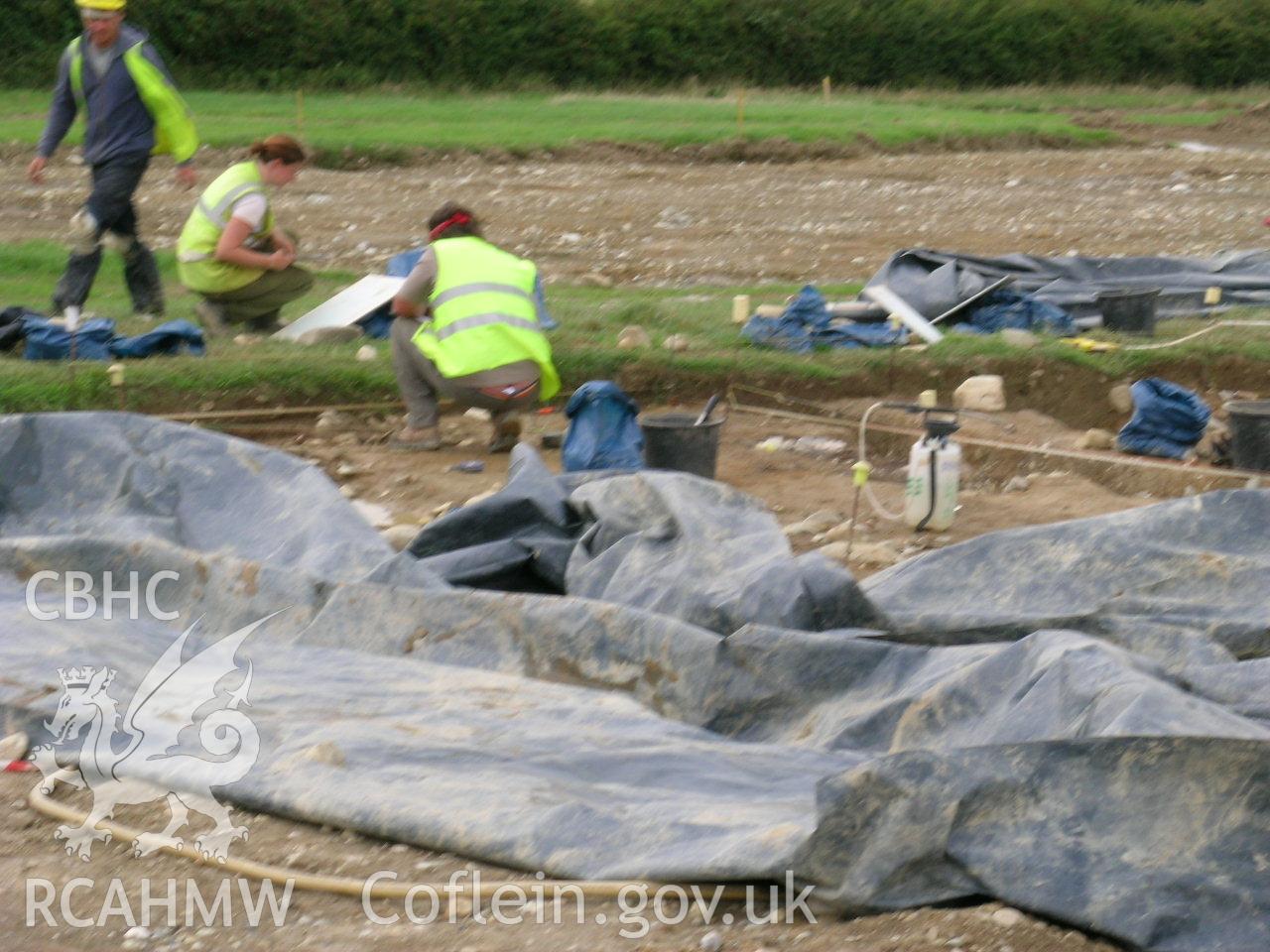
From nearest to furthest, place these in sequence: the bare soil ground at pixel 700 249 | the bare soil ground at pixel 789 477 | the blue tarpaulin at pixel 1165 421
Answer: the bare soil ground at pixel 700 249, the bare soil ground at pixel 789 477, the blue tarpaulin at pixel 1165 421

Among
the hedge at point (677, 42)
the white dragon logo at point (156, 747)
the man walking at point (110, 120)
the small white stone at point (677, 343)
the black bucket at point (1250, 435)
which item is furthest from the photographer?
the hedge at point (677, 42)

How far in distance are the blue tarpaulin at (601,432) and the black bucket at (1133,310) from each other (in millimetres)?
4171

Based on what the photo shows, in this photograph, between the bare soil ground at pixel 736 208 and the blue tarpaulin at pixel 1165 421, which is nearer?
the blue tarpaulin at pixel 1165 421

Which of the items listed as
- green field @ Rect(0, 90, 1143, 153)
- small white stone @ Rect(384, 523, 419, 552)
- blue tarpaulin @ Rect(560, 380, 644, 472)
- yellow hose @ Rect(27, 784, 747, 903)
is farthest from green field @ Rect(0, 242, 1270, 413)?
green field @ Rect(0, 90, 1143, 153)

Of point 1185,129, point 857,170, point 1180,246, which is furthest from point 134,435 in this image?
point 1185,129

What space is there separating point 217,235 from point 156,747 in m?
5.19

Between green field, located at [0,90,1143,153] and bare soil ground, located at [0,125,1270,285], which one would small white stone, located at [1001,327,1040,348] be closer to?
bare soil ground, located at [0,125,1270,285]

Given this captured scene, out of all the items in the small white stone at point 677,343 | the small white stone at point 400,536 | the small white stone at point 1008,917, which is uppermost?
the small white stone at point 1008,917

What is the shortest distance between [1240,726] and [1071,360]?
5.46 metres

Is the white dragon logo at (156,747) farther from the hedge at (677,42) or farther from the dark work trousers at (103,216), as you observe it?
the hedge at (677,42)

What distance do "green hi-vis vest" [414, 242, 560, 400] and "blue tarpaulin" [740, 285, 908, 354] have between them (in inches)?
81.8

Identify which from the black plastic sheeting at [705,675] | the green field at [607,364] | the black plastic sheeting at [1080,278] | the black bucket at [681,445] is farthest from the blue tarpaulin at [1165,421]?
the black plastic sheeting at [705,675]

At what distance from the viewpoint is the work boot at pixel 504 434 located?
7449 mm

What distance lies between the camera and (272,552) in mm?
5438
